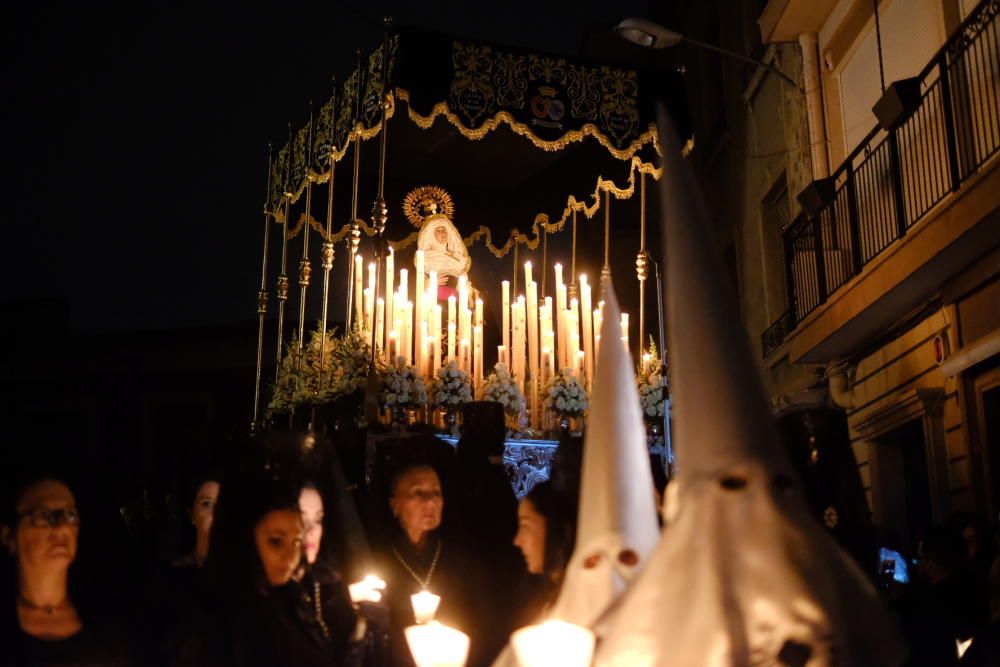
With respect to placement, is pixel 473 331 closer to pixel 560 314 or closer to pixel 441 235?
pixel 560 314

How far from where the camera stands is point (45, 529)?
345cm

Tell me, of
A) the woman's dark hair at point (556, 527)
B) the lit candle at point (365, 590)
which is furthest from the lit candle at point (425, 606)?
the woman's dark hair at point (556, 527)

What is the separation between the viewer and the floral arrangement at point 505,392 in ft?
26.1

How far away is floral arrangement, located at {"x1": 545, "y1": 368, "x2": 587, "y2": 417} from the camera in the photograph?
8.02 m

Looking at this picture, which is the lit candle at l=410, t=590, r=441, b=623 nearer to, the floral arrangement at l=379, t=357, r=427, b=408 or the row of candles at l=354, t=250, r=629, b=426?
the floral arrangement at l=379, t=357, r=427, b=408

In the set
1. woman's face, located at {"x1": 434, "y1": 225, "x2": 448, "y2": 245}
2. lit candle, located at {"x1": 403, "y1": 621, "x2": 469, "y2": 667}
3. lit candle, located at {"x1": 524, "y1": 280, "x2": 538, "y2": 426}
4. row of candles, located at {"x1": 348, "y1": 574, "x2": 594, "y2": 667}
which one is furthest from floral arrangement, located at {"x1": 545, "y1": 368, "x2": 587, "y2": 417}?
lit candle, located at {"x1": 403, "y1": 621, "x2": 469, "y2": 667}

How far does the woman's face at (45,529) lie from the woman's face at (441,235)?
6.68 metres

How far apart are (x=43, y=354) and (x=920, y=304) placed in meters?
19.5

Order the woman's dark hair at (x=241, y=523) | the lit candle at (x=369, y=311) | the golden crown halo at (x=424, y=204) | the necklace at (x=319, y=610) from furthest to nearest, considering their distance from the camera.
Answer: the golden crown halo at (x=424, y=204), the lit candle at (x=369, y=311), the necklace at (x=319, y=610), the woman's dark hair at (x=241, y=523)

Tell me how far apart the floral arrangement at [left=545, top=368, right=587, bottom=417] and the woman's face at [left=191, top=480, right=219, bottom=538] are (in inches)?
149

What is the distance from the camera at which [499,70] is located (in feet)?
28.0

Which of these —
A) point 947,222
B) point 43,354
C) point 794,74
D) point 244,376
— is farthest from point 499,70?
point 43,354

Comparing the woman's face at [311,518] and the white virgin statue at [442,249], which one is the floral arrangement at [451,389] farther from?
the woman's face at [311,518]

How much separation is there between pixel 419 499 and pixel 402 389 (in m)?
2.98
